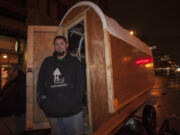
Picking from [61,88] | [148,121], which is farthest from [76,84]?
[148,121]

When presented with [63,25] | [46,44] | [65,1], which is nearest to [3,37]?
[46,44]

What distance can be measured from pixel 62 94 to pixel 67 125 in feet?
1.89

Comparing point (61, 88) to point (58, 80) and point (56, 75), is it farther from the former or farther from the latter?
point (56, 75)

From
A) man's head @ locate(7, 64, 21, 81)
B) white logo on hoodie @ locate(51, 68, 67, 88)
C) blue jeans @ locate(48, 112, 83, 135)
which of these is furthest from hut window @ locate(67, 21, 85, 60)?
blue jeans @ locate(48, 112, 83, 135)

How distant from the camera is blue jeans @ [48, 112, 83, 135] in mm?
1944

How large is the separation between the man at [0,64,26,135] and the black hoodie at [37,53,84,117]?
1305mm

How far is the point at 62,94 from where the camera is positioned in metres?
1.90

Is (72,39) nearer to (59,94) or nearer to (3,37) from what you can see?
(59,94)

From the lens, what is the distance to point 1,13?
631 centimetres

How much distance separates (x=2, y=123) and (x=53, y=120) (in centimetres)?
191

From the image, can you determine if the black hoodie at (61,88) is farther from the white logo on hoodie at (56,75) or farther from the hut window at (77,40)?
the hut window at (77,40)

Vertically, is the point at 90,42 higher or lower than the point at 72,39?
lower

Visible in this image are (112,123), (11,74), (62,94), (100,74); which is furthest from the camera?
(11,74)

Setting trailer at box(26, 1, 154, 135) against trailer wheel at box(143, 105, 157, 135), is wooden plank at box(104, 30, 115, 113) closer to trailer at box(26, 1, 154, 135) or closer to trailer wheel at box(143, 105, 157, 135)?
trailer at box(26, 1, 154, 135)
